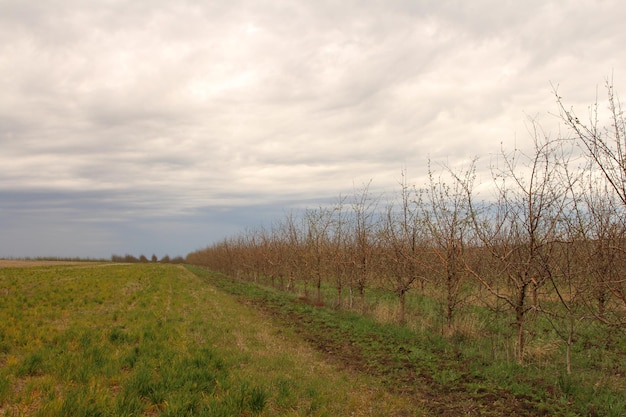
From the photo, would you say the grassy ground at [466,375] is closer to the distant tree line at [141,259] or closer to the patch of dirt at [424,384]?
the patch of dirt at [424,384]

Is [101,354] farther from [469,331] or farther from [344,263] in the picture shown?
[344,263]

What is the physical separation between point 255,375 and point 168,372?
1.30 metres

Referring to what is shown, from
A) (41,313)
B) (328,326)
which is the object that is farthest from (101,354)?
(328,326)

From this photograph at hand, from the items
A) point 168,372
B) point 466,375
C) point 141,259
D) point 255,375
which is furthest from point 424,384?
point 141,259

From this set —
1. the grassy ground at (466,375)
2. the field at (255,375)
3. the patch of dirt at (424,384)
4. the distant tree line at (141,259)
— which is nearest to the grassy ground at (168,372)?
the field at (255,375)

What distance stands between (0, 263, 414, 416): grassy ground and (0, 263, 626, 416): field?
19 millimetres

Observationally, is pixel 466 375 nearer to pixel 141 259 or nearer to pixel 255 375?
pixel 255 375

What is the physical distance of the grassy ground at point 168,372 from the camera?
4578 millimetres

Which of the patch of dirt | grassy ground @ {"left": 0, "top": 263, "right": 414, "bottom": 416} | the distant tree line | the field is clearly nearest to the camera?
grassy ground @ {"left": 0, "top": 263, "right": 414, "bottom": 416}

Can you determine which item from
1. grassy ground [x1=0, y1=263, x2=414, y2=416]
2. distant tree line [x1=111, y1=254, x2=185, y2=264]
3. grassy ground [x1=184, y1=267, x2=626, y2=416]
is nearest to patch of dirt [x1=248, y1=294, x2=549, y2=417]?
grassy ground [x1=184, y1=267, x2=626, y2=416]

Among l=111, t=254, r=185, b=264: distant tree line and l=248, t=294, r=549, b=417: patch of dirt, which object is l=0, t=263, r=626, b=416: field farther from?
l=111, t=254, r=185, b=264: distant tree line

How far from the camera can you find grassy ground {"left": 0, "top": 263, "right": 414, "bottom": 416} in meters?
4.58

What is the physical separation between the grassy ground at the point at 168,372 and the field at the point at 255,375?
0.7 inches

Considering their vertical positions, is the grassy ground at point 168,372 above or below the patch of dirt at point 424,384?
above
